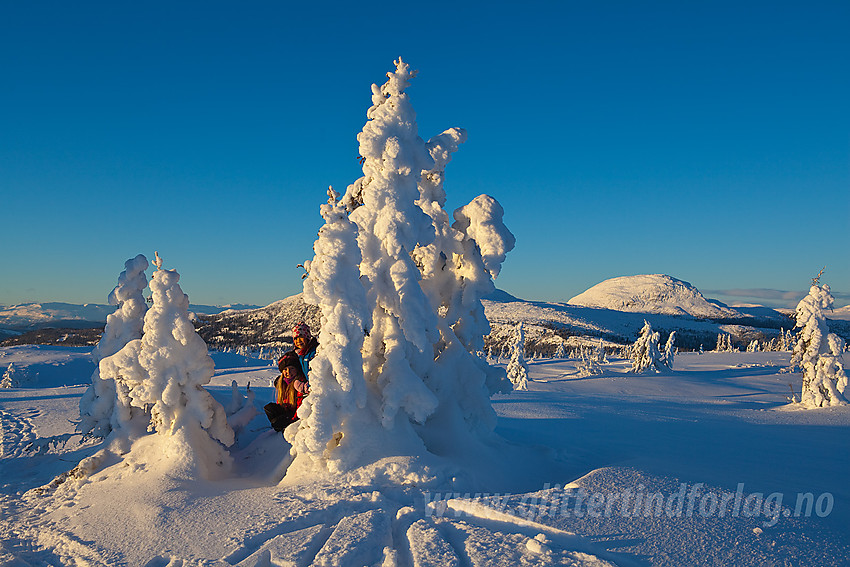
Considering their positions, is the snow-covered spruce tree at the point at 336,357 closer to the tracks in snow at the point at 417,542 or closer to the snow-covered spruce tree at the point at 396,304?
the snow-covered spruce tree at the point at 396,304

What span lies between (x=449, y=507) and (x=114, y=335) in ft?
25.3

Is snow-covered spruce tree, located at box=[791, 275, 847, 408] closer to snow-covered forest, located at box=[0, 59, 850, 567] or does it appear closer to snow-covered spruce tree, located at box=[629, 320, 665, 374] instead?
snow-covered forest, located at box=[0, 59, 850, 567]

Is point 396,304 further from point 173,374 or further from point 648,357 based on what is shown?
point 648,357

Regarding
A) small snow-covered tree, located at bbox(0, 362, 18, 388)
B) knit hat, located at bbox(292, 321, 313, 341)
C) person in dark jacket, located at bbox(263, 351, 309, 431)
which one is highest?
knit hat, located at bbox(292, 321, 313, 341)

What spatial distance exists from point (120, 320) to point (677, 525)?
988 cm

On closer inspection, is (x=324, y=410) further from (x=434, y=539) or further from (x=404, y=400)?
(x=434, y=539)

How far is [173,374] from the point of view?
24.4 feet

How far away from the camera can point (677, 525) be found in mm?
4930

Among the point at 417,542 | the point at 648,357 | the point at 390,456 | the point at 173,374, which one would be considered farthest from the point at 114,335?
the point at 648,357

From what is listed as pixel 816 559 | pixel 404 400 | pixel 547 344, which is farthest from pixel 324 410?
pixel 547 344

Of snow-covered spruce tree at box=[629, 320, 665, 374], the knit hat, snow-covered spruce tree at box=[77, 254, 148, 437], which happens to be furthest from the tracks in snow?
snow-covered spruce tree at box=[629, 320, 665, 374]

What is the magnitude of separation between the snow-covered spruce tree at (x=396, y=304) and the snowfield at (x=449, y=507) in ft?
2.05

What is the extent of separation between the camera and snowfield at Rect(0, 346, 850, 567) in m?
4.56

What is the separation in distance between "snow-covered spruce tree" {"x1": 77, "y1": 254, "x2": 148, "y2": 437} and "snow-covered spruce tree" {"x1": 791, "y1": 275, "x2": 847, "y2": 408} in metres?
20.5
